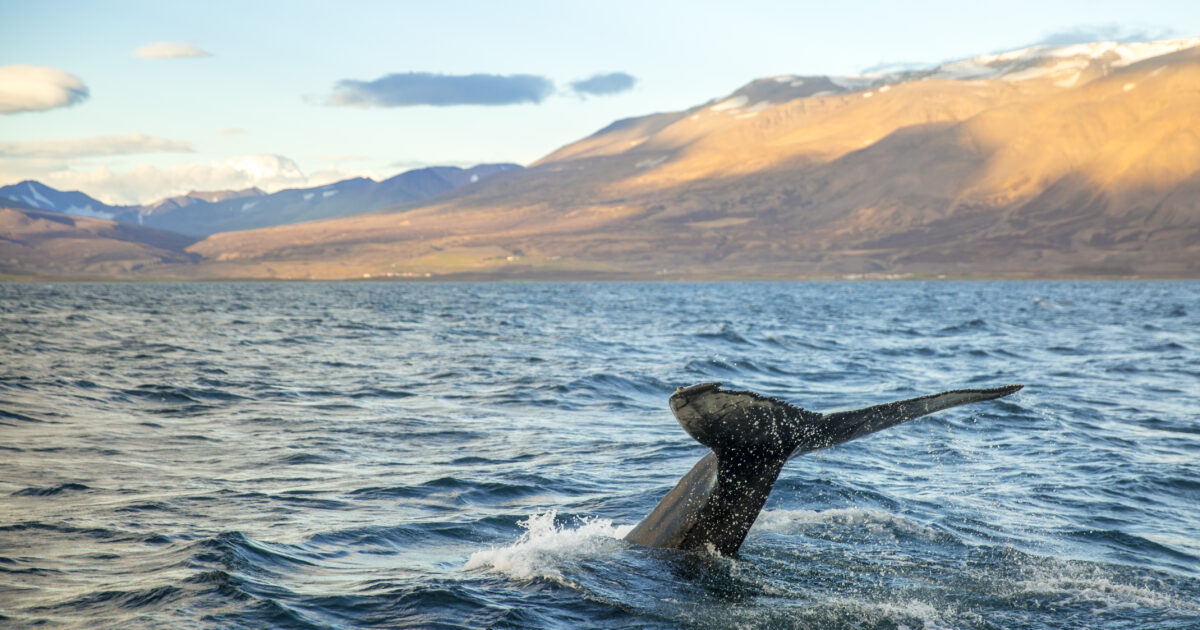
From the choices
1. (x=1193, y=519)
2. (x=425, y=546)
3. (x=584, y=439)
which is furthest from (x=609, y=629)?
(x=584, y=439)

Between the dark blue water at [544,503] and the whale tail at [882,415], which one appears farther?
the dark blue water at [544,503]

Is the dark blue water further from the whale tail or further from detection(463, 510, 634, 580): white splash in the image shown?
the whale tail

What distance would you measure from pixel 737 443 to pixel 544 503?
13.4 feet

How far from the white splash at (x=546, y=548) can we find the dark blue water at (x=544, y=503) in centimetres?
3

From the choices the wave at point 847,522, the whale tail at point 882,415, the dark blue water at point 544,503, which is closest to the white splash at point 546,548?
the dark blue water at point 544,503

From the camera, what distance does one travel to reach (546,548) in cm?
869

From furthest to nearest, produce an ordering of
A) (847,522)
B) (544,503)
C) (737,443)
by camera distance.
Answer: (544,503), (847,522), (737,443)

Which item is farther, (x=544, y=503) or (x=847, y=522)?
(x=544, y=503)

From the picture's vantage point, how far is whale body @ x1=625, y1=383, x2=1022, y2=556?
6.36 m

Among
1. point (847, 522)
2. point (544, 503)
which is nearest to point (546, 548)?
point (544, 503)

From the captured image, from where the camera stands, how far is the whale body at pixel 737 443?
20.9 feet

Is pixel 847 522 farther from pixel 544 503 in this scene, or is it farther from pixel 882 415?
pixel 882 415

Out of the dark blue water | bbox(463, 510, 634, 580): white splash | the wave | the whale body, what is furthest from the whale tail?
the wave

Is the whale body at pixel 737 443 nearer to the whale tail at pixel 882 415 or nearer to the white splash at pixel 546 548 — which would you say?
the whale tail at pixel 882 415
